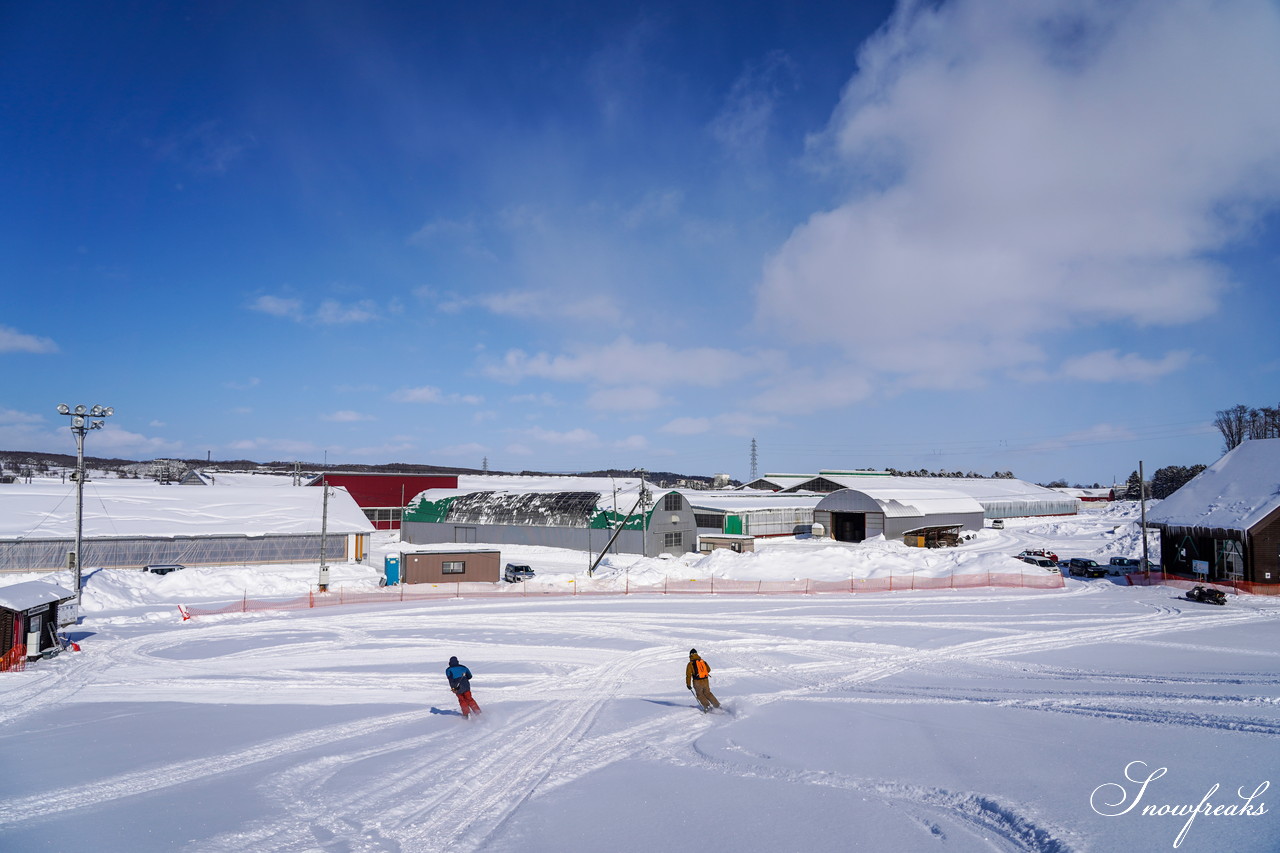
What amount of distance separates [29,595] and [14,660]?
212 centimetres

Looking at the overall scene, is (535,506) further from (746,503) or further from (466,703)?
(466,703)

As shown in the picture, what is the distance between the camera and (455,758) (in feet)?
41.1

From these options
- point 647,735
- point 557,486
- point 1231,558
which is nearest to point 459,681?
point 647,735

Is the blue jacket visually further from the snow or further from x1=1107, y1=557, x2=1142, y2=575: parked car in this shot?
x1=1107, y1=557, x2=1142, y2=575: parked car

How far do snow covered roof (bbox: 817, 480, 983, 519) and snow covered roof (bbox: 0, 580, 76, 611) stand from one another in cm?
5549

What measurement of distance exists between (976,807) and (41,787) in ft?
47.2

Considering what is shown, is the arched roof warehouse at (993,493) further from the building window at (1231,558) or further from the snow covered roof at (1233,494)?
the building window at (1231,558)

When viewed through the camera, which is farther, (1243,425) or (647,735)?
(1243,425)

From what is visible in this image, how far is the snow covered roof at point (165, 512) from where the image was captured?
152 feet

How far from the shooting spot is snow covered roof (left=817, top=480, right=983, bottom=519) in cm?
6303

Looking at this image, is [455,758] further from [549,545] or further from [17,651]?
[549,545]

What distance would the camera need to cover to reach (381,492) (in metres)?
84.1

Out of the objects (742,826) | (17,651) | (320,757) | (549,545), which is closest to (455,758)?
(320,757)

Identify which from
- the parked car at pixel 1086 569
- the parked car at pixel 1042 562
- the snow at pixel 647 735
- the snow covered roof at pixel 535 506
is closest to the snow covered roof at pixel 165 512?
the snow covered roof at pixel 535 506
